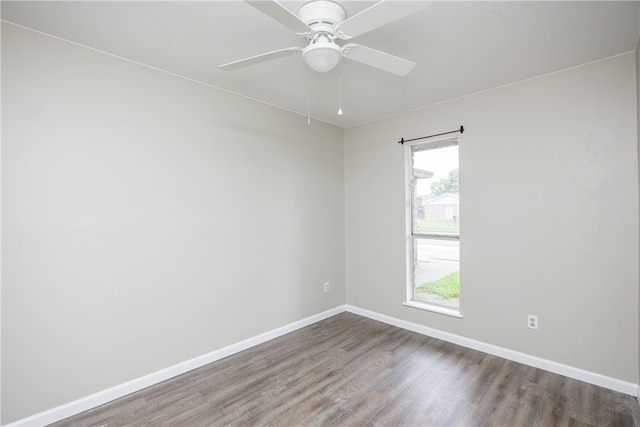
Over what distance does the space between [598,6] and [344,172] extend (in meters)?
2.93

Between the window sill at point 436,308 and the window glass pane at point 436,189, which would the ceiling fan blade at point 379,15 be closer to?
the window glass pane at point 436,189

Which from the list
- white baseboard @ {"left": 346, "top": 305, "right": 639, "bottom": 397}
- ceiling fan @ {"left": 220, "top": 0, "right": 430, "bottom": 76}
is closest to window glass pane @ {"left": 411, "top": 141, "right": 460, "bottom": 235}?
white baseboard @ {"left": 346, "top": 305, "right": 639, "bottom": 397}

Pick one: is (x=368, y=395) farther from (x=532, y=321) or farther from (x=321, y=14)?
(x=321, y=14)

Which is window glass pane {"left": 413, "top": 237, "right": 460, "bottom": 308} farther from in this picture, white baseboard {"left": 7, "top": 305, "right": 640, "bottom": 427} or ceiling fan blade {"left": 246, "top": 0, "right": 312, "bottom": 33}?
ceiling fan blade {"left": 246, "top": 0, "right": 312, "bottom": 33}

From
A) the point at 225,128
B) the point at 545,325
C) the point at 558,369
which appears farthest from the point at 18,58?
the point at 558,369

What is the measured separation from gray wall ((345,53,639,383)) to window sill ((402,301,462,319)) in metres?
0.06

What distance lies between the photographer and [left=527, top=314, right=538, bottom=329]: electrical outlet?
2.70 metres

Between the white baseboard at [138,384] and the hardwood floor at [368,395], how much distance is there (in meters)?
0.05

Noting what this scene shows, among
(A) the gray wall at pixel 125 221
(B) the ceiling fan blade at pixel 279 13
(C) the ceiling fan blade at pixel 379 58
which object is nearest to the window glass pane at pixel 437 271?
(A) the gray wall at pixel 125 221

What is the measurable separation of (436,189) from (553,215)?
1158 mm

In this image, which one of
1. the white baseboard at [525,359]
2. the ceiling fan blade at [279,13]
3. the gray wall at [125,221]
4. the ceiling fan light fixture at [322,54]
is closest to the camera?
the ceiling fan blade at [279,13]

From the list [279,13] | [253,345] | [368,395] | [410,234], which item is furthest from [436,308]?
[279,13]

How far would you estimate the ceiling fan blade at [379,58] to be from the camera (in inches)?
67.6

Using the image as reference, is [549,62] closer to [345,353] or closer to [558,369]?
[558,369]
